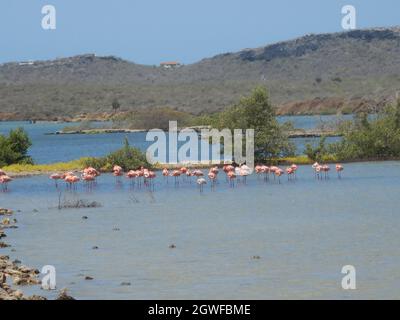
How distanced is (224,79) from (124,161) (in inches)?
5087

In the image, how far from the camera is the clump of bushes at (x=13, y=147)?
50.1 meters

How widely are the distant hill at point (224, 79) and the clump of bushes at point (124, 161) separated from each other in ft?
244

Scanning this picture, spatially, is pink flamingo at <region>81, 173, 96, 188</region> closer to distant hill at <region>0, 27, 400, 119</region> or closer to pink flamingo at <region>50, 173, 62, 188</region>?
pink flamingo at <region>50, 173, 62, 188</region>

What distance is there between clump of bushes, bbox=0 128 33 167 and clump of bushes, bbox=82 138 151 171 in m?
3.22

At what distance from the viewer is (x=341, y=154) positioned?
5059cm

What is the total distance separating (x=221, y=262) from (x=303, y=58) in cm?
15670

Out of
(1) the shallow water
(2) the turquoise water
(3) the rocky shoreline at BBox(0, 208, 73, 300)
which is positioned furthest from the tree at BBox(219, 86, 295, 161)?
(3) the rocky shoreline at BBox(0, 208, 73, 300)

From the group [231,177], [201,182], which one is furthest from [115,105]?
[201,182]

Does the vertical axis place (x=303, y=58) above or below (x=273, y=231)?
above

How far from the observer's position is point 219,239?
26.8 metres

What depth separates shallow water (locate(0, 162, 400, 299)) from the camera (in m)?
19.9

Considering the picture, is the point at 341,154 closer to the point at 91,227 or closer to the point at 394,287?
the point at 91,227

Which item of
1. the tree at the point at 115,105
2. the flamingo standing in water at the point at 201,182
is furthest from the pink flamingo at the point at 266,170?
the tree at the point at 115,105
